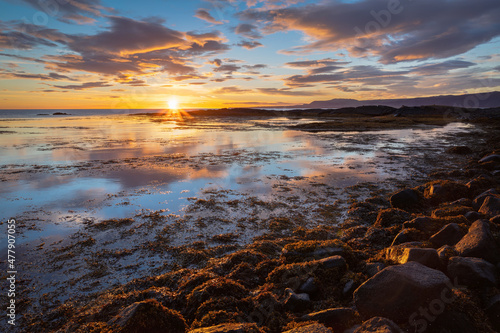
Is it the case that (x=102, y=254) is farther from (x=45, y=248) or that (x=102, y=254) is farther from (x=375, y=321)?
(x=375, y=321)

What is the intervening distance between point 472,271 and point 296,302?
9.17 ft

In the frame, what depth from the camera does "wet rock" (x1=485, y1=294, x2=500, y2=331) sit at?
338 cm

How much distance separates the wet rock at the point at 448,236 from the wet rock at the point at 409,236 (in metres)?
0.24

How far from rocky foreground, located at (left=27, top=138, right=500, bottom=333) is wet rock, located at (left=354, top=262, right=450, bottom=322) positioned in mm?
13

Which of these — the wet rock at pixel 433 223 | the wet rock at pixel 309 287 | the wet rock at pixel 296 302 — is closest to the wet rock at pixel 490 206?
the wet rock at pixel 433 223

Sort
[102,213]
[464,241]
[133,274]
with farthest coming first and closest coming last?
[102,213] < [133,274] < [464,241]

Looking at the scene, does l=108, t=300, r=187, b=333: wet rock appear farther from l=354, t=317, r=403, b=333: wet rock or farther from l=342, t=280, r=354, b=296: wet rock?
l=342, t=280, r=354, b=296: wet rock

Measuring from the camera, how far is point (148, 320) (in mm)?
3559

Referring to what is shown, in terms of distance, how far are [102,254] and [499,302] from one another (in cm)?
727

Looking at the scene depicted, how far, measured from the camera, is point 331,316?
3.63 metres

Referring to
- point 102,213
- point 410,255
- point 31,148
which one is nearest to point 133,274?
point 102,213

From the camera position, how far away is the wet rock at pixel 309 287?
14.5 ft

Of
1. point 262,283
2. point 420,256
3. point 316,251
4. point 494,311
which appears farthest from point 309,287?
point 494,311

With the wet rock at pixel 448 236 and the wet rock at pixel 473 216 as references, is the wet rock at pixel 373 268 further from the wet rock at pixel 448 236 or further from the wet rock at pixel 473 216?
the wet rock at pixel 473 216
